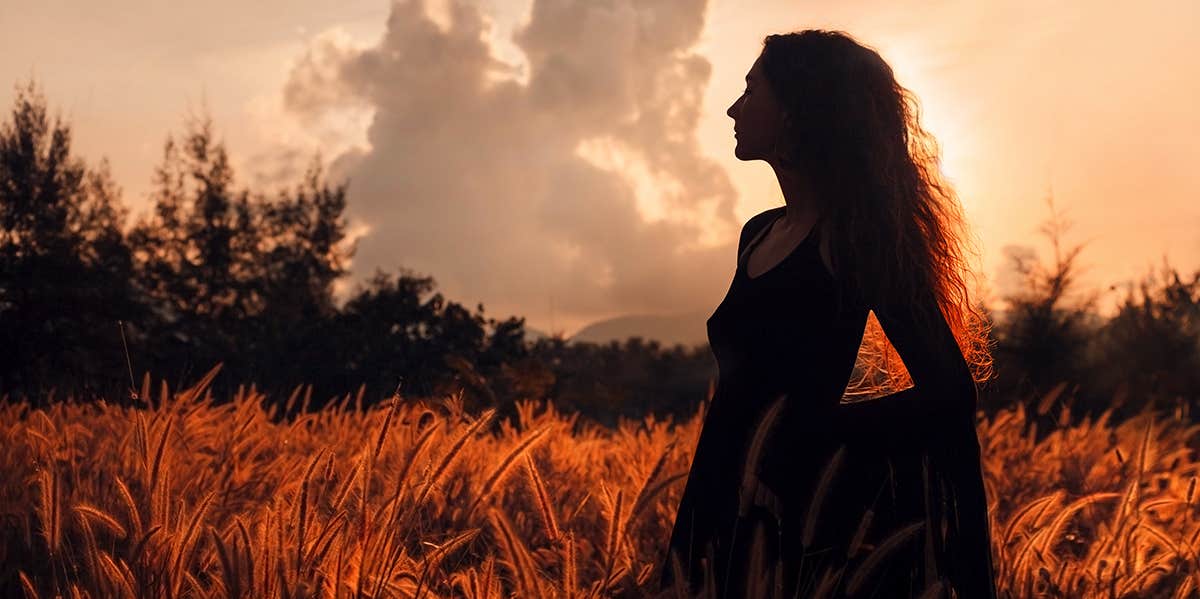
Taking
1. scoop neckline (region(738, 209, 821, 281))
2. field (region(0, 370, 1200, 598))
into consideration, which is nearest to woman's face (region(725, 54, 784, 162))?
scoop neckline (region(738, 209, 821, 281))

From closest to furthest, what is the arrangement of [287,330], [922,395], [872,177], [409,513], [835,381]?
[409,513] → [922,395] → [835,381] → [872,177] → [287,330]

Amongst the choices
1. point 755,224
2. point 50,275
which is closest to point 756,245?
point 755,224

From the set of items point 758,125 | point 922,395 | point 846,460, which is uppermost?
point 758,125

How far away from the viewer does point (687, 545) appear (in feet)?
7.75

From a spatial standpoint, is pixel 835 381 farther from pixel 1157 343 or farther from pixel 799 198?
pixel 1157 343

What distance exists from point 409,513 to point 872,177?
1.27 metres

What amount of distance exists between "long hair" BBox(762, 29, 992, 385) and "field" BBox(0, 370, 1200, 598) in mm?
587

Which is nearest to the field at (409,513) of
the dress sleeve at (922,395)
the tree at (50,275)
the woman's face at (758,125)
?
the dress sleeve at (922,395)

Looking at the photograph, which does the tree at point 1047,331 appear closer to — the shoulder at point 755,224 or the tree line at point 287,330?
the tree line at point 287,330

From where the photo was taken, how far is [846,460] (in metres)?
2.09

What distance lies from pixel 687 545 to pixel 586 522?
1266mm

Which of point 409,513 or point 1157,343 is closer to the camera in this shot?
point 409,513

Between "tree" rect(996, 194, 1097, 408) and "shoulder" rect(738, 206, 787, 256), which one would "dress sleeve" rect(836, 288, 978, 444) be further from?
"tree" rect(996, 194, 1097, 408)

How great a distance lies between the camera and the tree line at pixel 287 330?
10.0 m
